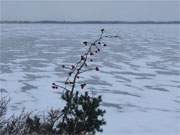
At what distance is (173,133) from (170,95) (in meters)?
4.41

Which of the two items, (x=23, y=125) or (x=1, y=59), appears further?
(x=1, y=59)

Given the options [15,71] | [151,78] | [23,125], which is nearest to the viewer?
[23,125]

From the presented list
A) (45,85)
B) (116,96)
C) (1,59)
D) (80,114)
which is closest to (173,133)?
(116,96)

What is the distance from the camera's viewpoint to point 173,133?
27.5ft

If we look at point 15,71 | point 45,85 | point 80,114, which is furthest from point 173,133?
point 15,71

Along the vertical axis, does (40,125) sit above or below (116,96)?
above

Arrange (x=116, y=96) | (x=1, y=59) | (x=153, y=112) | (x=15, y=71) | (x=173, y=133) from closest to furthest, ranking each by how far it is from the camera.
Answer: (x=173, y=133), (x=153, y=112), (x=116, y=96), (x=15, y=71), (x=1, y=59)

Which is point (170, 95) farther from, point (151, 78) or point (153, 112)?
point (151, 78)

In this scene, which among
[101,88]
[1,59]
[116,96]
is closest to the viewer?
[116,96]

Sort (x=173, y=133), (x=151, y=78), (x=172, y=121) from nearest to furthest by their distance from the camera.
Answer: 1. (x=173, y=133)
2. (x=172, y=121)
3. (x=151, y=78)

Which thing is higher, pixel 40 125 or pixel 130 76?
pixel 40 125

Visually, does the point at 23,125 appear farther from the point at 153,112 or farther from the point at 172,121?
the point at 153,112

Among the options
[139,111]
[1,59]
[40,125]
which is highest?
[40,125]

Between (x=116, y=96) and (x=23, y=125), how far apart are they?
897cm
